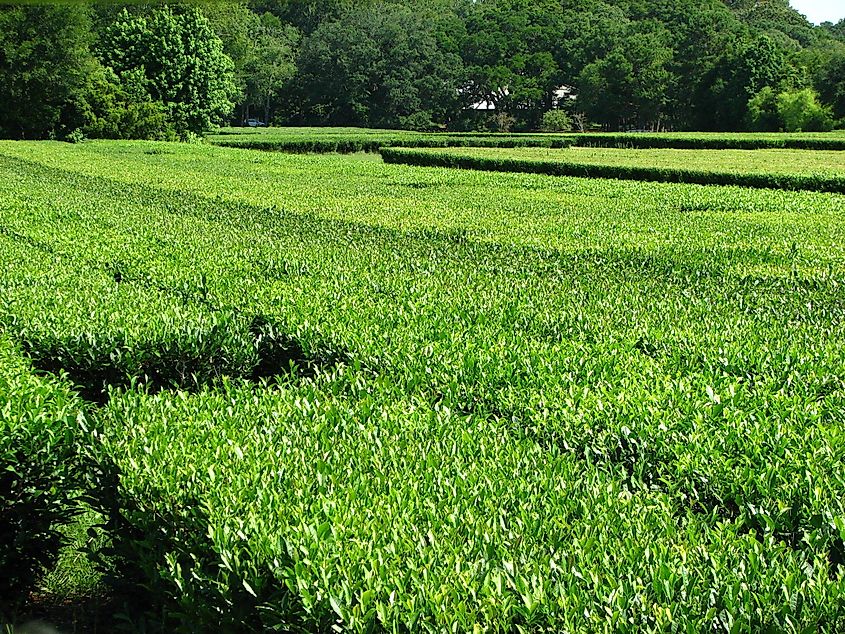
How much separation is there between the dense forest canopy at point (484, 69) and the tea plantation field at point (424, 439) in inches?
1723

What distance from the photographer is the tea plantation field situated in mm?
2744

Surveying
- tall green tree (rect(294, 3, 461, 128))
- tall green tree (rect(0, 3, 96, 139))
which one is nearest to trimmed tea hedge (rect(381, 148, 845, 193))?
tall green tree (rect(0, 3, 96, 139))

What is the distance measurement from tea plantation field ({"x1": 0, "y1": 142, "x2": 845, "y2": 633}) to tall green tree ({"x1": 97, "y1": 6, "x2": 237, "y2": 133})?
42.8 metres

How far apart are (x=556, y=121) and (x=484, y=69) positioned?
873 cm

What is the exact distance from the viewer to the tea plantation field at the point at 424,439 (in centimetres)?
274

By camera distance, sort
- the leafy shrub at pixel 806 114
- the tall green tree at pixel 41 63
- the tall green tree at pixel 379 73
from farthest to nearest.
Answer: the tall green tree at pixel 379 73
the leafy shrub at pixel 806 114
the tall green tree at pixel 41 63

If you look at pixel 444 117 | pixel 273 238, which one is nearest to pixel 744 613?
pixel 273 238

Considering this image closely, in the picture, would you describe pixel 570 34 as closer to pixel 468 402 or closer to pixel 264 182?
pixel 264 182

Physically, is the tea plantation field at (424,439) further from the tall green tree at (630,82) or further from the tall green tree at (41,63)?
the tall green tree at (630,82)

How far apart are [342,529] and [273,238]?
857 centimetres

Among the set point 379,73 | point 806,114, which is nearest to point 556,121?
point 379,73

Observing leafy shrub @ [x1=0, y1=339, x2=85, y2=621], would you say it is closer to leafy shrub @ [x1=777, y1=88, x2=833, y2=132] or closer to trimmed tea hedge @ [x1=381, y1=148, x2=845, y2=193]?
trimmed tea hedge @ [x1=381, y1=148, x2=845, y2=193]

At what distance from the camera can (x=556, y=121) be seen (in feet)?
251

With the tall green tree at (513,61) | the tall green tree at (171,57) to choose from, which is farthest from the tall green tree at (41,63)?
the tall green tree at (513,61)
